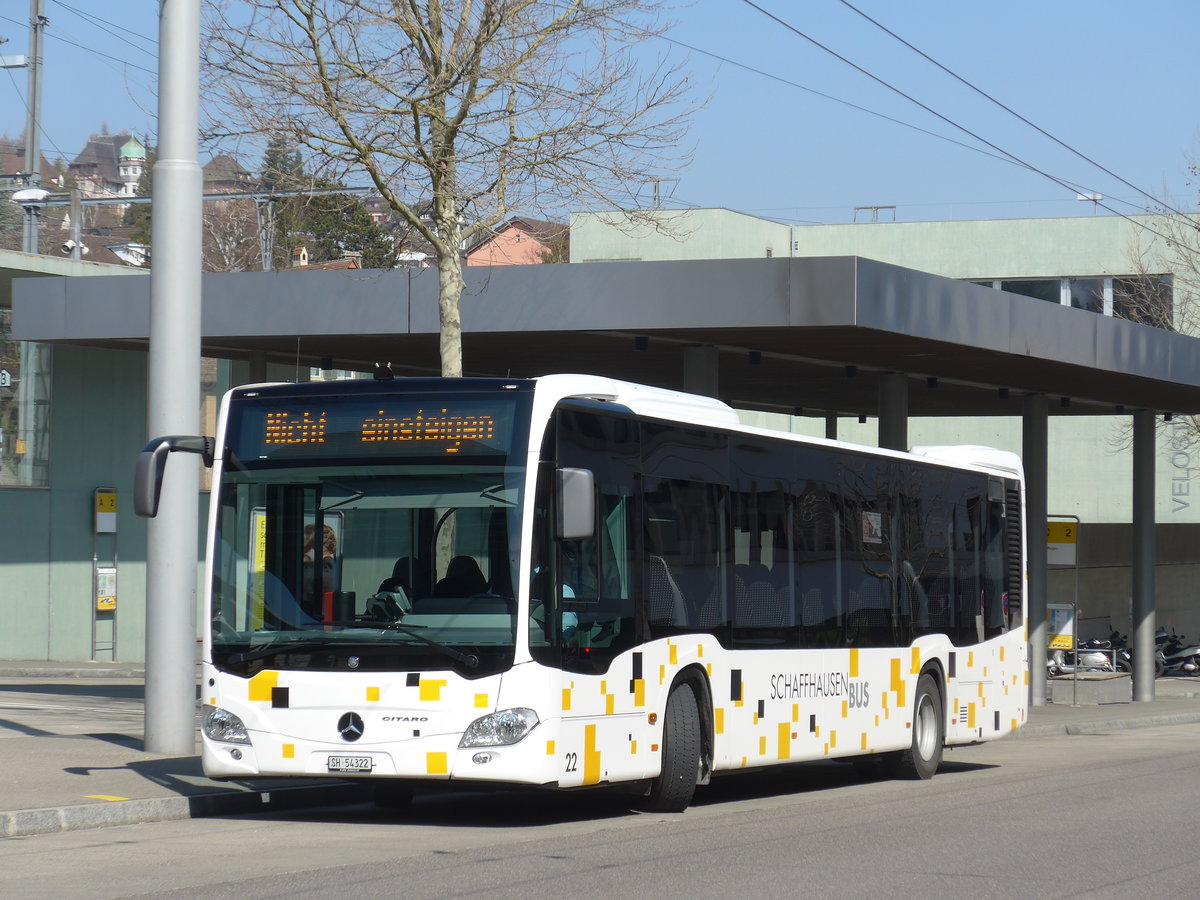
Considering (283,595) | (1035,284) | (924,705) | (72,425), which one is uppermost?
(1035,284)

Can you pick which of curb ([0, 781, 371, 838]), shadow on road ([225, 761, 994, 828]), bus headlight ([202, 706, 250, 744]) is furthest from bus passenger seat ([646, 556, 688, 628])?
curb ([0, 781, 371, 838])

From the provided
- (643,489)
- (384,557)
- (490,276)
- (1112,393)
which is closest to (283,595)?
(384,557)

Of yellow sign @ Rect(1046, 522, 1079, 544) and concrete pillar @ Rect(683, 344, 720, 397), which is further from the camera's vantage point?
yellow sign @ Rect(1046, 522, 1079, 544)

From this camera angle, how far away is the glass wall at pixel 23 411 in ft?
97.8

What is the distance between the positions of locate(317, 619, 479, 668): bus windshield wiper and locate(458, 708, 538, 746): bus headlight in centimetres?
34

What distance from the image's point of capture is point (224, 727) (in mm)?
11336

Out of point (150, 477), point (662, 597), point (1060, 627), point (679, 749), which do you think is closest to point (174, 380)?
point (150, 477)

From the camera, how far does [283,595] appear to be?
Answer: 1131cm

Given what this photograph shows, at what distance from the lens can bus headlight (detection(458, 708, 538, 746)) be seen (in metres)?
10.7

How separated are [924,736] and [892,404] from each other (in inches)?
363

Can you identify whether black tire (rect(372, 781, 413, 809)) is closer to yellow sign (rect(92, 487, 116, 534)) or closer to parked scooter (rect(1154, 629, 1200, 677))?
yellow sign (rect(92, 487, 116, 534))

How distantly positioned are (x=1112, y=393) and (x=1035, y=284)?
2403 cm

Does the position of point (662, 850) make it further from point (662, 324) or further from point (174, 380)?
point (662, 324)

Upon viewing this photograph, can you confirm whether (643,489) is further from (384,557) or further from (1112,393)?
(1112,393)
